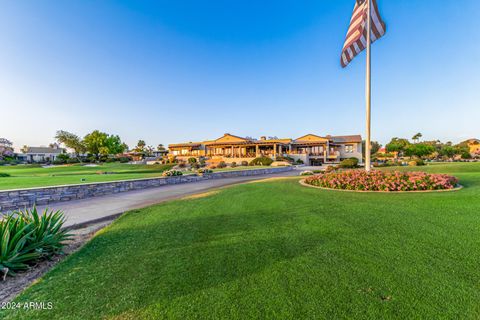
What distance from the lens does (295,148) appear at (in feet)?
141

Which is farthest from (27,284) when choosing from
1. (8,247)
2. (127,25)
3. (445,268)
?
(127,25)

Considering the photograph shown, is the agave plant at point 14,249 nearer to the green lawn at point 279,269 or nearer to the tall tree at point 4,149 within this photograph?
the green lawn at point 279,269

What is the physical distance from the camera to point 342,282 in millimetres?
2646

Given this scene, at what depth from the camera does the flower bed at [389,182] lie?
26.7 feet

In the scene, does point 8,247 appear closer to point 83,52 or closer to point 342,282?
point 342,282

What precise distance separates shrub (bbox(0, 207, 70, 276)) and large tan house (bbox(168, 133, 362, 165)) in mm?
33917

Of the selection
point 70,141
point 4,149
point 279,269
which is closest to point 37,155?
point 70,141

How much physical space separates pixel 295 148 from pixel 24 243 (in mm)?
42165

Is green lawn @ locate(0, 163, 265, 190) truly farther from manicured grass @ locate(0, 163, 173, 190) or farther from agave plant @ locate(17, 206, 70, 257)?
agave plant @ locate(17, 206, 70, 257)

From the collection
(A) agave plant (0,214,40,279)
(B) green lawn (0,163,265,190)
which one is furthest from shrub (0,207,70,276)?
(B) green lawn (0,163,265,190)

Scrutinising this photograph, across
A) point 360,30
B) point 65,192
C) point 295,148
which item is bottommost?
point 65,192

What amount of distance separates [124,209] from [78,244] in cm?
307

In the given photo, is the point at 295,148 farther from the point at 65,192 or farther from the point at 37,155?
the point at 37,155

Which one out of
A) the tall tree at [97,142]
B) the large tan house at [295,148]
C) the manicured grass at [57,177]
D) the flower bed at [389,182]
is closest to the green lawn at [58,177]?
the manicured grass at [57,177]
